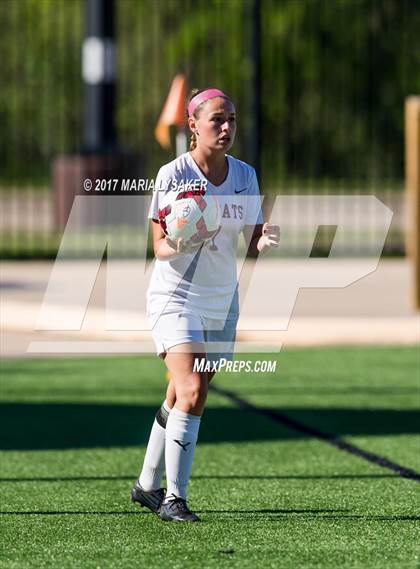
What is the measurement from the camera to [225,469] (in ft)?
27.6

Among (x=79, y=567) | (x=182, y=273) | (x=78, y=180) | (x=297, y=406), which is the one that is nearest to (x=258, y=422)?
(x=297, y=406)

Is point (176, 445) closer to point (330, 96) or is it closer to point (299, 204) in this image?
point (330, 96)

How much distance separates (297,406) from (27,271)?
31.7 feet

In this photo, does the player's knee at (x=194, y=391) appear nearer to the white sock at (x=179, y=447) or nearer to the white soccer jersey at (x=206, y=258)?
the white sock at (x=179, y=447)

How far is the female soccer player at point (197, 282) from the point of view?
661cm

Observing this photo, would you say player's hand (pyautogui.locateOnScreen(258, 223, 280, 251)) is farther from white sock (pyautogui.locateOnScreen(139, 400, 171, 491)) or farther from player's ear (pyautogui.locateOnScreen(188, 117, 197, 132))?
white sock (pyautogui.locateOnScreen(139, 400, 171, 491))

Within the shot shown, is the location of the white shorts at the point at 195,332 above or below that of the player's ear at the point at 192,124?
below

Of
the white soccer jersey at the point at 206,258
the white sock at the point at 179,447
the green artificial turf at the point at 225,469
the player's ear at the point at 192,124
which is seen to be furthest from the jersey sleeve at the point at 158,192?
the green artificial turf at the point at 225,469

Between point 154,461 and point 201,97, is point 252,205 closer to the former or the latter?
point 201,97

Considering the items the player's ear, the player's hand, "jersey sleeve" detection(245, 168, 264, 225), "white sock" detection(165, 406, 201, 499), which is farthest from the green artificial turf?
the player's ear

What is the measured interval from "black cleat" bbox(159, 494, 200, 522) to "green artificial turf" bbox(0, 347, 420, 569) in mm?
74

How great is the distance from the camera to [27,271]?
19.9 metres

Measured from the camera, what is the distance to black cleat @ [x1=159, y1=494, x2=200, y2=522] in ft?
22.0

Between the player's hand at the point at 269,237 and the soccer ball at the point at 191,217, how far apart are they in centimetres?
20
